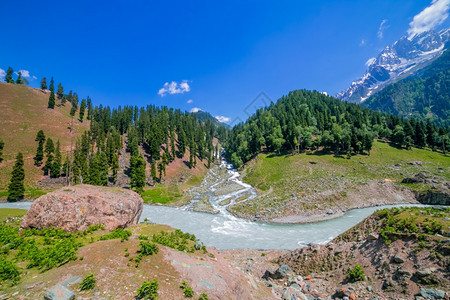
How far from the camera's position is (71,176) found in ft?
215

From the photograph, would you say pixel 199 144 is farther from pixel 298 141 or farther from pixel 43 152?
pixel 43 152

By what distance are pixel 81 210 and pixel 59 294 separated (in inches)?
528

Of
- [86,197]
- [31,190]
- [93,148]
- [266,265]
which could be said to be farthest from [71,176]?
[266,265]

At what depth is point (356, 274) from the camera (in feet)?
41.9

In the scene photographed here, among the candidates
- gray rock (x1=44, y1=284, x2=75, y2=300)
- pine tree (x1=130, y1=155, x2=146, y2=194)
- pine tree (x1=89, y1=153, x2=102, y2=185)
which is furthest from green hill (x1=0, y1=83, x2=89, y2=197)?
gray rock (x1=44, y1=284, x2=75, y2=300)

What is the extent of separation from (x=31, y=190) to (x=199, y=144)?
242 ft

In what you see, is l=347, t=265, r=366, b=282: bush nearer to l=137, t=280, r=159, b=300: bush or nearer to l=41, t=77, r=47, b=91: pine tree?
l=137, t=280, r=159, b=300: bush

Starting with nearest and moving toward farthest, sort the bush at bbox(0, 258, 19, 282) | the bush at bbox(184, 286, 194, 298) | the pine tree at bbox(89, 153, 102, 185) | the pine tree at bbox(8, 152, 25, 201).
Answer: the bush at bbox(0, 258, 19, 282) → the bush at bbox(184, 286, 194, 298) → the pine tree at bbox(8, 152, 25, 201) → the pine tree at bbox(89, 153, 102, 185)

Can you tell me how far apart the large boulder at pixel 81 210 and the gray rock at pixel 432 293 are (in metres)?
24.3

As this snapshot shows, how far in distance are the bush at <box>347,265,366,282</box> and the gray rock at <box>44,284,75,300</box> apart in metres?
16.2

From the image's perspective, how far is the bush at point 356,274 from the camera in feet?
41.5

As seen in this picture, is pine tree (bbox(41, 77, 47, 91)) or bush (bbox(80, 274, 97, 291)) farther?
pine tree (bbox(41, 77, 47, 91))

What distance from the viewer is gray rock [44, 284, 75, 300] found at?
6986 millimetres

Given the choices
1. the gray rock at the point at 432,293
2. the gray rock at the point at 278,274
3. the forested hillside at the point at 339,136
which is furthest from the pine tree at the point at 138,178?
the gray rock at the point at 432,293
